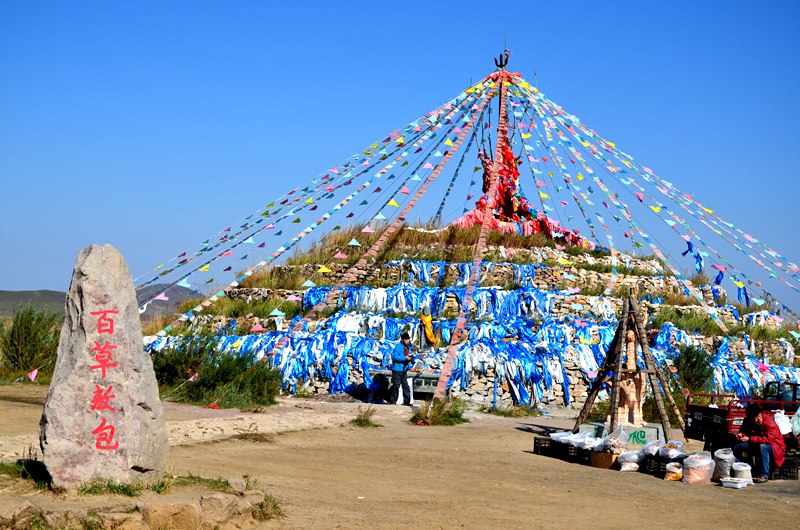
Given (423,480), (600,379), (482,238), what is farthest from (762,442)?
(482,238)

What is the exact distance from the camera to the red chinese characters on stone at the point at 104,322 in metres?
6.86

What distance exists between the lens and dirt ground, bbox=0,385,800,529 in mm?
7934

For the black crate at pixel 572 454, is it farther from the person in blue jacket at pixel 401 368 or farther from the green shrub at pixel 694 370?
the green shrub at pixel 694 370

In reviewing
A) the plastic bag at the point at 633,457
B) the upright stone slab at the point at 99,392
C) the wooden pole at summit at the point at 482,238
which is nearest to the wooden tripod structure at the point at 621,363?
the plastic bag at the point at 633,457

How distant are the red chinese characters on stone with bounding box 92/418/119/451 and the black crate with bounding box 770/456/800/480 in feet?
26.9

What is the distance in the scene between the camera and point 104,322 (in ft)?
22.6

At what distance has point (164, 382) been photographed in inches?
637

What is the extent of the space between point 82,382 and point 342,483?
3323 mm

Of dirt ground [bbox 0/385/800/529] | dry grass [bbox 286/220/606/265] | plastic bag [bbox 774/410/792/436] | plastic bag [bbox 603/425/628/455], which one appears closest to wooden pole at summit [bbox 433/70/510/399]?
dry grass [bbox 286/220/606/265]

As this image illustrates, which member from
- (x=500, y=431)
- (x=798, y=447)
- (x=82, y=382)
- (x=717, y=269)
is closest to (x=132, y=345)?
(x=82, y=382)

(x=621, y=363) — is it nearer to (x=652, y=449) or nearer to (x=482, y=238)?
(x=652, y=449)

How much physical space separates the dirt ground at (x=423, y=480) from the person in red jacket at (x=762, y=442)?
257mm

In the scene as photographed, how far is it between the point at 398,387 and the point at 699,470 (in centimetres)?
735

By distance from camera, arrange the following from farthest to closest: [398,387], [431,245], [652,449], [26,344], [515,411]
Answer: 1. [431,245]
2. [26,344]
3. [398,387]
4. [515,411]
5. [652,449]
